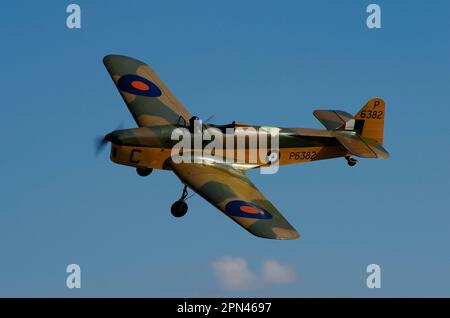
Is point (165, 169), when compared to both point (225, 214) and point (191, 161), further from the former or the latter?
point (225, 214)

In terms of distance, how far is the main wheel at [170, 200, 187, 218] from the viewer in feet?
85.6

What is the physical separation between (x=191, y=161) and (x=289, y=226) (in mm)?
4771

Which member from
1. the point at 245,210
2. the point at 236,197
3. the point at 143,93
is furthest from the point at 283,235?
the point at 143,93

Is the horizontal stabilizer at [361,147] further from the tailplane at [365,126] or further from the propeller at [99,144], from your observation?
the propeller at [99,144]

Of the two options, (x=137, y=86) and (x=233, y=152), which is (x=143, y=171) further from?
(x=137, y=86)

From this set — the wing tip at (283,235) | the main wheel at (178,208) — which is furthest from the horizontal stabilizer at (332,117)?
the wing tip at (283,235)

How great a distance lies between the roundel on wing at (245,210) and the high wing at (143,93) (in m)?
5.38

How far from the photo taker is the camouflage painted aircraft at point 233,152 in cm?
2350

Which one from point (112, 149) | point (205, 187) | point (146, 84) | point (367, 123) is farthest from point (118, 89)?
point (367, 123)

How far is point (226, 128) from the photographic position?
2686 centimetres

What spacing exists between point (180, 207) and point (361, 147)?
6.50 m

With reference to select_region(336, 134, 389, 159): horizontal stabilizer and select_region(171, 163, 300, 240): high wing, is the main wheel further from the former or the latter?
select_region(336, 134, 389, 159): horizontal stabilizer

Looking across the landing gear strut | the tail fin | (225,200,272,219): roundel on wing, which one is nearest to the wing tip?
(225,200,272,219): roundel on wing

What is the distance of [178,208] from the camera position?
26.1 metres
